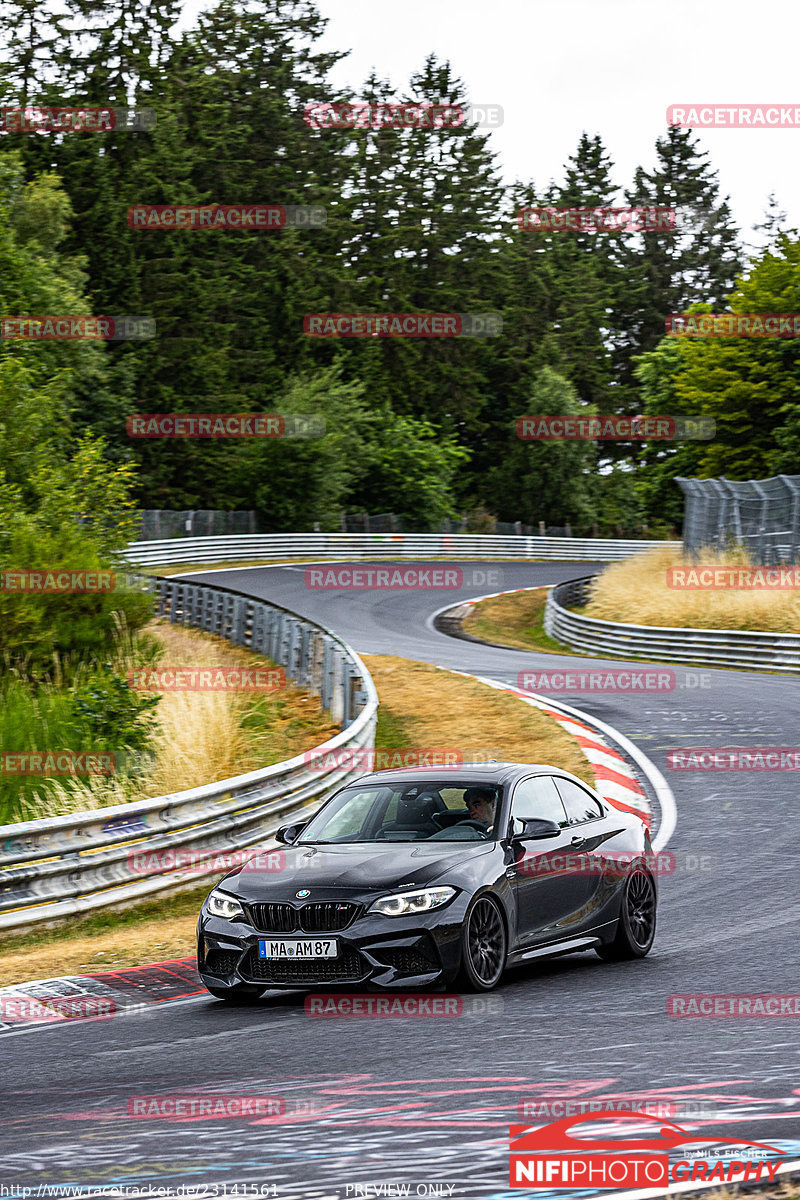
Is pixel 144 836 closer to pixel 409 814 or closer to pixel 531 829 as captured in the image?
pixel 409 814

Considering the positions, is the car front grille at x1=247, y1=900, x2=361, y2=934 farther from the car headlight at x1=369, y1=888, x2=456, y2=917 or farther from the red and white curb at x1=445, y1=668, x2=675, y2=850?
the red and white curb at x1=445, y1=668, x2=675, y2=850

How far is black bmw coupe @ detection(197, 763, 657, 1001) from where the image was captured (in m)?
8.02

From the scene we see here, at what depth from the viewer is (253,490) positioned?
201 ft

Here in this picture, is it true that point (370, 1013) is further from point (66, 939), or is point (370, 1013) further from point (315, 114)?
point (315, 114)

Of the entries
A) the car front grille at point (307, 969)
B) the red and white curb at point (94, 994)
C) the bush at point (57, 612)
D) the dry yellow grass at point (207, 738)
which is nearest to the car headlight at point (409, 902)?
the car front grille at point (307, 969)

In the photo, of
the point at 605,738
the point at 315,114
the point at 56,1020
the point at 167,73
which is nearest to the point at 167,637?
the point at 605,738

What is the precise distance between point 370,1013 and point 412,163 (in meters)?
80.6

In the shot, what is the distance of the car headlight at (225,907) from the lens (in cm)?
832

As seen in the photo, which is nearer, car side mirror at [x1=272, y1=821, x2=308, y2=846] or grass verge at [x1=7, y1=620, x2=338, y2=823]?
car side mirror at [x1=272, y1=821, x2=308, y2=846]

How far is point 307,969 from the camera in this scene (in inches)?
317

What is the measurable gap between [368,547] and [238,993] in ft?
159

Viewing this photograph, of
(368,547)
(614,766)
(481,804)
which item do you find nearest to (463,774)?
(481,804)

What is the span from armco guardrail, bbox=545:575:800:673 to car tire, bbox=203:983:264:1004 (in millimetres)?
21929

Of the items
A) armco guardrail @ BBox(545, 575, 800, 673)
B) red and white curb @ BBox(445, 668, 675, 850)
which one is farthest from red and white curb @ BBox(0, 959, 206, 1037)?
armco guardrail @ BBox(545, 575, 800, 673)
